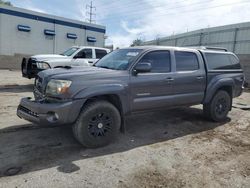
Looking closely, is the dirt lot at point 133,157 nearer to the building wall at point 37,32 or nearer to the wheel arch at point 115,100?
the wheel arch at point 115,100

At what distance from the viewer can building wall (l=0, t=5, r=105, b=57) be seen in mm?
24766

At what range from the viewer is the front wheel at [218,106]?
23.2 feet

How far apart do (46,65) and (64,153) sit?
6870 millimetres

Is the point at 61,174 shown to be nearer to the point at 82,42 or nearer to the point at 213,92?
the point at 213,92

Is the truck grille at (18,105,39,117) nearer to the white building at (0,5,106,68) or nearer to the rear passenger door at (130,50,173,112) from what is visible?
the rear passenger door at (130,50,173,112)

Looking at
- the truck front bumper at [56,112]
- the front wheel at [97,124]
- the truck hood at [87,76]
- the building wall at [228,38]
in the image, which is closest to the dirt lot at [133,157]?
the front wheel at [97,124]

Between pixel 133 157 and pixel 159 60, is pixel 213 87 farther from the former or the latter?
pixel 133 157

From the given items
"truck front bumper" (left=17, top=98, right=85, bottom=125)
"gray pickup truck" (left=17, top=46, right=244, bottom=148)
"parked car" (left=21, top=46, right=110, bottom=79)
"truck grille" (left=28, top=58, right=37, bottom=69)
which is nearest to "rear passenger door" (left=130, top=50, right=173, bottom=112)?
"gray pickup truck" (left=17, top=46, right=244, bottom=148)

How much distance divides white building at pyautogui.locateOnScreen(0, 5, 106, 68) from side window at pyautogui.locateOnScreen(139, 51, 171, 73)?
19.7 meters

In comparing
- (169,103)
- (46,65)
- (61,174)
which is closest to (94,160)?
(61,174)

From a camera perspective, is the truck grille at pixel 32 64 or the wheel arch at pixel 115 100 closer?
the wheel arch at pixel 115 100

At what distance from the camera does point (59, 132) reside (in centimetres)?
568

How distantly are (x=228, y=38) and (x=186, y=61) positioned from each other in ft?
64.6

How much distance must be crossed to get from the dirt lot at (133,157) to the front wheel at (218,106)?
0.45 metres
